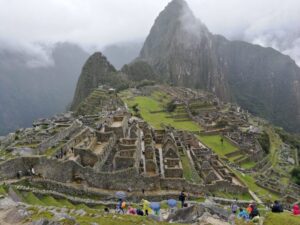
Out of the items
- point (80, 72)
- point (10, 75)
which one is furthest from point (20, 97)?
point (80, 72)

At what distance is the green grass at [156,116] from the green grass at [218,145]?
18.1 ft

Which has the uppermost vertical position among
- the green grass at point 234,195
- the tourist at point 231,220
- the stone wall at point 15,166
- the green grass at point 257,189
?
the stone wall at point 15,166

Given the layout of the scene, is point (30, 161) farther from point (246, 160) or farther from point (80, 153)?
point (246, 160)

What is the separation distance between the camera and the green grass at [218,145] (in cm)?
6238

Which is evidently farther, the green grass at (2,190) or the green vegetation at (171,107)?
the green vegetation at (171,107)

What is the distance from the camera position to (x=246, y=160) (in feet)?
200

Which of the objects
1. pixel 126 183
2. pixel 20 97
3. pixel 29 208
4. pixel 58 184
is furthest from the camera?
pixel 20 97

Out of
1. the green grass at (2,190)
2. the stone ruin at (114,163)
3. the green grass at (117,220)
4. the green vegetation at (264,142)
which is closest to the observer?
the green grass at (117,220)

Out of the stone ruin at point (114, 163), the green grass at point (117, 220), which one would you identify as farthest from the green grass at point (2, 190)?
the green grass at point (117, 220)

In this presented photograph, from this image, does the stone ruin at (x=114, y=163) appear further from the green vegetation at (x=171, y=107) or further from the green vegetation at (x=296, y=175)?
the green vegetation at (x=171, y=107)

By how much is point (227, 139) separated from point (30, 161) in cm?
4753

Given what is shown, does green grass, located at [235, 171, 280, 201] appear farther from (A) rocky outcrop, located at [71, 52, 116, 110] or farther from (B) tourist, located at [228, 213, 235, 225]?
(A) rocky outcrop, located at [71, 52, 116, 110]

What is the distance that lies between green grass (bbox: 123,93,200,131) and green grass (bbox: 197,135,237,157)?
553 centimetres

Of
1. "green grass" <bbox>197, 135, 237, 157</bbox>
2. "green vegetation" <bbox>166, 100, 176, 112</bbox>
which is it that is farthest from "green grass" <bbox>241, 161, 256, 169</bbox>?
"green vegetation" <bbox>166, 100, 176, 112</bbox>
